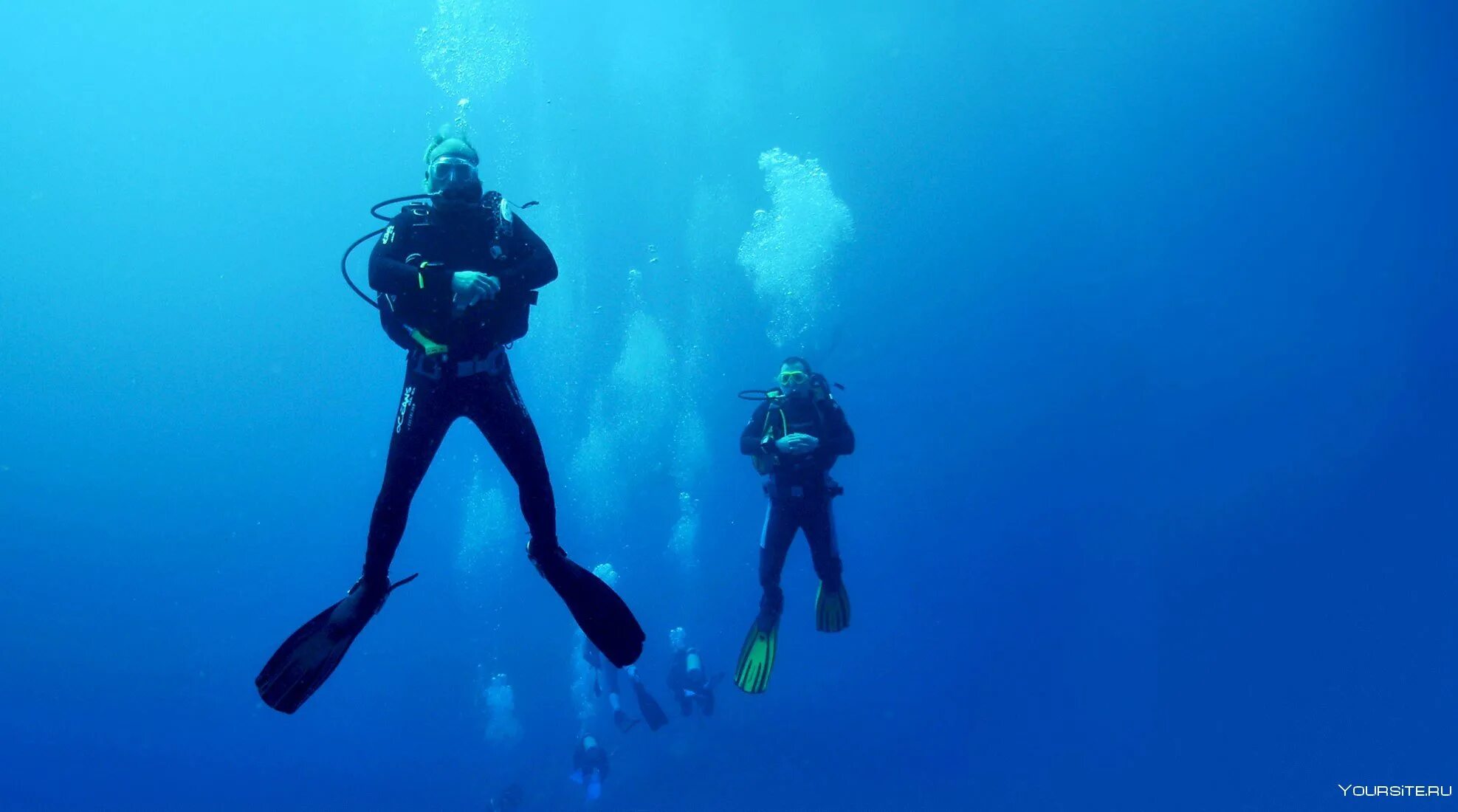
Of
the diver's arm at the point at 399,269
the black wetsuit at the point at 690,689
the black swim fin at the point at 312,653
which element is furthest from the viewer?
the black wetsuit at the point at 690,689

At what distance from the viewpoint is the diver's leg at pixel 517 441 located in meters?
3.81

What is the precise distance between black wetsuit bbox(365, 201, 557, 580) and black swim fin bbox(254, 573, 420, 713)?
0.18 metres

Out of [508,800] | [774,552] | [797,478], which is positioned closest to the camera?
[797,478]

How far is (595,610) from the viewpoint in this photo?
3.99 metres

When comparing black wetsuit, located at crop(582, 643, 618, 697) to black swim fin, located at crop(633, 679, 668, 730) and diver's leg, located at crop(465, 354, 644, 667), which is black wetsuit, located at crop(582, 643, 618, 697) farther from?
diver's leg, located at crop(465, 354, 644, 667)

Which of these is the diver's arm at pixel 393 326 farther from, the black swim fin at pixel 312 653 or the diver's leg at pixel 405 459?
the black swim fin at pixel 312 653

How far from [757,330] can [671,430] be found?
37.3ft

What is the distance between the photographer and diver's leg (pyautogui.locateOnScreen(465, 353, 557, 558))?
3.81m

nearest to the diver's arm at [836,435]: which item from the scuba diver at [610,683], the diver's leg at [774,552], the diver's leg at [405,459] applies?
the diver's leg at [774,552]

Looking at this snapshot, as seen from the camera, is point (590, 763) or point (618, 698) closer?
point (590, 763)

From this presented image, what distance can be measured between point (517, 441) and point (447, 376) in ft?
1.70

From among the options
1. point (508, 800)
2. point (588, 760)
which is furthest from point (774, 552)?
point (508, 800)

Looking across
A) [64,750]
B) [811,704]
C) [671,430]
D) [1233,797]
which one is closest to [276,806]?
[64,750]

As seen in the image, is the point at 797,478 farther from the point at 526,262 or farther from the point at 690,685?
the point at 690,685
